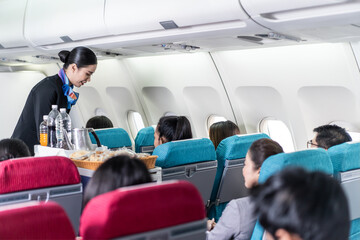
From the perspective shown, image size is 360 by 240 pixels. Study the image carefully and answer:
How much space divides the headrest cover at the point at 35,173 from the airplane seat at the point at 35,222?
3.08ft

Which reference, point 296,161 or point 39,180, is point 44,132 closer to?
point 39,180

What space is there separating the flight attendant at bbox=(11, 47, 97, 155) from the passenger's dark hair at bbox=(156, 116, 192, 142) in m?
1.04

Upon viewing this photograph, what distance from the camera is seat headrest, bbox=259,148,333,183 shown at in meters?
2.84

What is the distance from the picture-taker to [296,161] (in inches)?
115

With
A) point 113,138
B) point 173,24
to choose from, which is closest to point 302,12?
point 173,24

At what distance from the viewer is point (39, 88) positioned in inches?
170

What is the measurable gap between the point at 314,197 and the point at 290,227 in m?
0.13

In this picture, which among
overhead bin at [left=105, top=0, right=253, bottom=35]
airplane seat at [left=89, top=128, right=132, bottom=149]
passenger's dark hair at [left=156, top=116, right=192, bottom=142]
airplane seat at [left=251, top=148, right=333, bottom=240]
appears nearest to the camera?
airplane seat at [left=251, top=148, right=333, bottom=240]

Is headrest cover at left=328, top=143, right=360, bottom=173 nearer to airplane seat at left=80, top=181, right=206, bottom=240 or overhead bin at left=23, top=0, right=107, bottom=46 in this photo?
airplane seat at left=80, top=181, right=206, bottom=240

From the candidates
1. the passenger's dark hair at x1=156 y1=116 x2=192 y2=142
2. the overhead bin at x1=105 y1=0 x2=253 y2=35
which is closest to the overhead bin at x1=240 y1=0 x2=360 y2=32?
the overhead bin at x1=105 y1=0 x2=253 y2=35

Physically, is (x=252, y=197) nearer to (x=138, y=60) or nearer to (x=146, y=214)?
(x=146, y=214)

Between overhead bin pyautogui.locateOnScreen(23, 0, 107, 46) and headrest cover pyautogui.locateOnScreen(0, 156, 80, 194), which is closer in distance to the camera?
headrest cover pyautogui.locateOnScreen(0, 156, 80, 194)

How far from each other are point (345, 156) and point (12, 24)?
480 cm

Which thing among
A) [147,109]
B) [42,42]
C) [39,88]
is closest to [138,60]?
[147,109]
